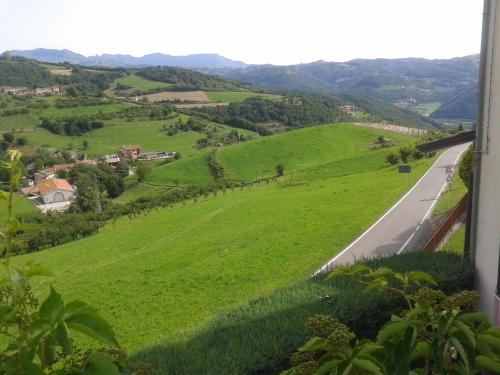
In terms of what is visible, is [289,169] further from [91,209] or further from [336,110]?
[336,110]

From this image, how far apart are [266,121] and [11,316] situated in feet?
425

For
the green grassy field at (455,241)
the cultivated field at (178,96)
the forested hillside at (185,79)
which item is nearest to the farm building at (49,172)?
the cultivated field at (178,96)

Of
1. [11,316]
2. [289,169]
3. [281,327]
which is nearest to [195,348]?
[281,327]

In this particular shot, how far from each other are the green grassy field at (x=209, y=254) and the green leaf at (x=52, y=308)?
15.4 feet

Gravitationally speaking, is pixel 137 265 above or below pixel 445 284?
below

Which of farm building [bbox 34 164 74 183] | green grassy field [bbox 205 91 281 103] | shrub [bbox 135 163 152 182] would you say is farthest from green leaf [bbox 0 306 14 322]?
green grassy field [bbox 205 91 281 103]

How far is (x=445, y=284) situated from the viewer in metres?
6.30

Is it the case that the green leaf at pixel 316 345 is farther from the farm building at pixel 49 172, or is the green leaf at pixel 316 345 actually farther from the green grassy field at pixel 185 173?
the farm building at pixel 49 172

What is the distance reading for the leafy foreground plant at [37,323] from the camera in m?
1.35

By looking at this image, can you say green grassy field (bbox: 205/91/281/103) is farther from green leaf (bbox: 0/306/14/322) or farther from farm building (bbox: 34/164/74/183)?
green leaf (bbox: 0/306/14/322)

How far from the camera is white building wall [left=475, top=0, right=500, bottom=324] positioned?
5.77 metres

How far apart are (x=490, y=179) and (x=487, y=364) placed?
5.20 meters

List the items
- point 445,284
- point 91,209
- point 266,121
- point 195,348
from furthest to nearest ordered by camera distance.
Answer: point 266,121, point 91,209, point 445,284, point 195,348

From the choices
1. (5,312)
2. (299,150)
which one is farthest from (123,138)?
(5,312)
